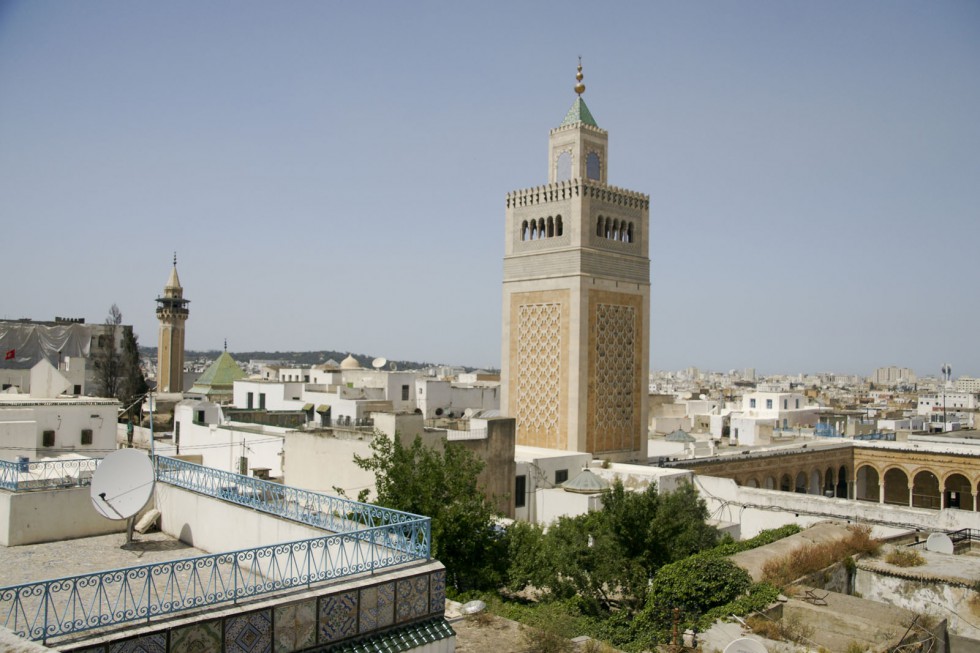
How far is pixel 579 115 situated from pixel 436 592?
19.7 meters

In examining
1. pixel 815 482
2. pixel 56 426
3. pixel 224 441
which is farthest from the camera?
pixel 815 482

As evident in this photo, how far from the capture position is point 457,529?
12.0 meters

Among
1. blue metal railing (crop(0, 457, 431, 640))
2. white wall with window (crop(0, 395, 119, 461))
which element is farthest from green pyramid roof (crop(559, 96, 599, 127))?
blue metal railing (crop(0, 457, 431, 640))

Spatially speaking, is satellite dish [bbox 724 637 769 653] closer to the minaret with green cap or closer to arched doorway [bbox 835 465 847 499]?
the minaret with green cap

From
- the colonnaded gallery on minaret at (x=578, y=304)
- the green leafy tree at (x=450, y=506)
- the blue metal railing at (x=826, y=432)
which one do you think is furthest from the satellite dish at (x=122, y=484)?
the blue metal railing at (x=826, y=432)

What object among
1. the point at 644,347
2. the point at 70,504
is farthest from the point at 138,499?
the point at 644,347

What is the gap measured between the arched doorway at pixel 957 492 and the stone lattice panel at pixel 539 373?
15513mm

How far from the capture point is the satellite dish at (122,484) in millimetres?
8133

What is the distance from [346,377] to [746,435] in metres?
19.4

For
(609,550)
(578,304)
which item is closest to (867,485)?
(578,304)

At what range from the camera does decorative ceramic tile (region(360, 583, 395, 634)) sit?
233 inches

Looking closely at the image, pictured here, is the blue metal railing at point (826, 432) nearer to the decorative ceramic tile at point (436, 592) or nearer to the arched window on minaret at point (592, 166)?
the arched window on minaret at point (592, 166)

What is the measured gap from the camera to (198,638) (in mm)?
5129

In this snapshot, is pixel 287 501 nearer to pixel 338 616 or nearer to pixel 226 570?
pixel 226 570
